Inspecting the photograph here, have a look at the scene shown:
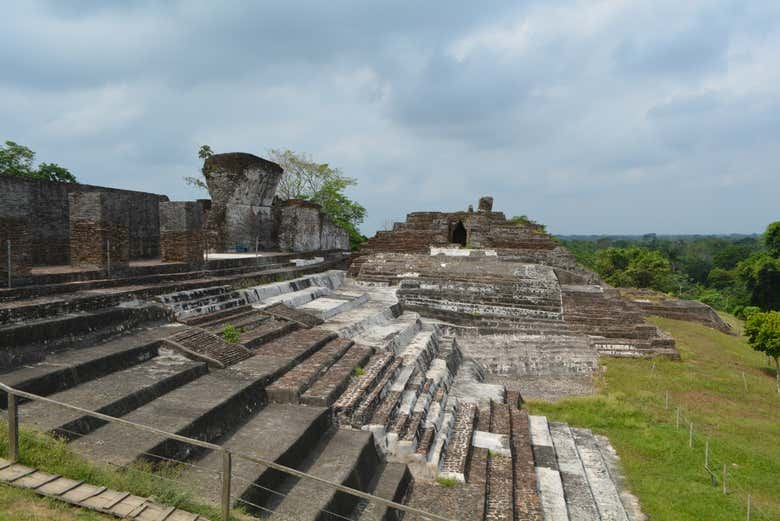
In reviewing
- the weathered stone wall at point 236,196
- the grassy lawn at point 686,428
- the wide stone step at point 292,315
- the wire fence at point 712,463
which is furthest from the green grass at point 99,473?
the weathered stone wall at point 236,196

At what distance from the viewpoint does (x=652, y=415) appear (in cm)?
702

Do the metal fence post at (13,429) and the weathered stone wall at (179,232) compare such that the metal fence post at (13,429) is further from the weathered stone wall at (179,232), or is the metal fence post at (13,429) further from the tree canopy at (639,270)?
the tree canopy at (639,270)

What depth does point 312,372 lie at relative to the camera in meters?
5.19

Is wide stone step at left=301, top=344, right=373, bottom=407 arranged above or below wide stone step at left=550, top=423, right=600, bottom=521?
above

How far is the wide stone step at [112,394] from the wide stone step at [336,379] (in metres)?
1.20

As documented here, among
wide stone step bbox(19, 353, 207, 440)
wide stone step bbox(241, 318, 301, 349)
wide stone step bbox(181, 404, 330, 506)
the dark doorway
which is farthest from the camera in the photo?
the dark doorway

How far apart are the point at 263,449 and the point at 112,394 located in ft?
4.49

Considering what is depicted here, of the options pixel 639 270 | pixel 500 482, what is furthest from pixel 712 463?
pixel 639 270

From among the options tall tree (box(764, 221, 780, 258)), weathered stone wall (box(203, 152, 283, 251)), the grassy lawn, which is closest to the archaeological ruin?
the grassy lawn

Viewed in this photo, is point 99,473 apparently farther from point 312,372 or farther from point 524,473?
point 524,473

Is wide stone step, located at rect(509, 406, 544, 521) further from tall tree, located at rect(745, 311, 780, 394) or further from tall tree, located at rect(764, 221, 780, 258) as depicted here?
tall tree, located at rect(764, 221, 780, 258)

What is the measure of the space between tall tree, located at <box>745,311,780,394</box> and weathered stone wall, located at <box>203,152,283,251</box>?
12.1 metres

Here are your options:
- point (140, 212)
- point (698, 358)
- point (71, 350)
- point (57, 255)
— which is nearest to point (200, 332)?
point (71, 350)

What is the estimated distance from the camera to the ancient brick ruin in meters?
3.74
